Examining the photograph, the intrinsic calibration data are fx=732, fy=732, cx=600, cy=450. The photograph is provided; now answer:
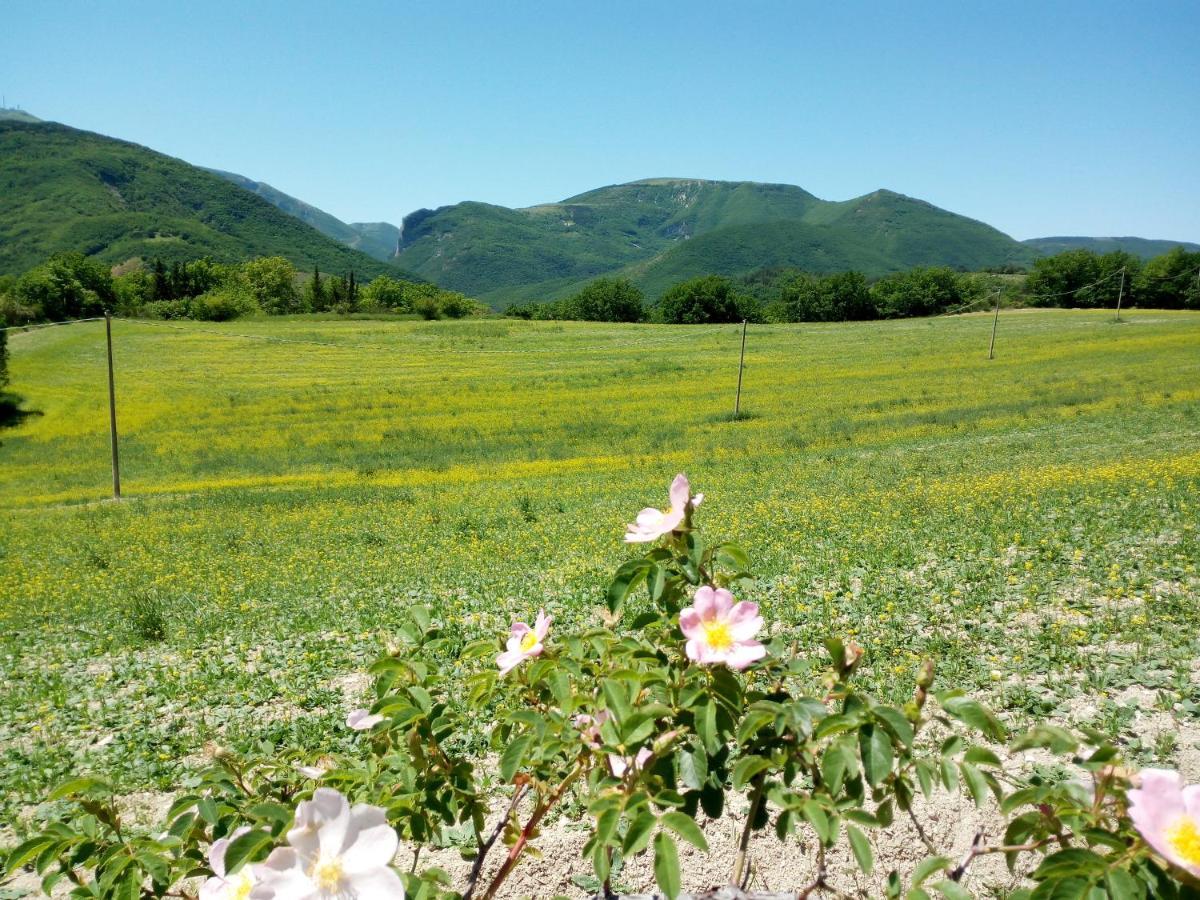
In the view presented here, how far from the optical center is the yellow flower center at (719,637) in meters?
1.58

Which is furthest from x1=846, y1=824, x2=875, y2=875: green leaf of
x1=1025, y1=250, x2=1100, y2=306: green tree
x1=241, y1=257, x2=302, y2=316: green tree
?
x1=241, y1=257, x2=302, y2=316: green tree

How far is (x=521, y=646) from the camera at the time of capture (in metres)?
1.93

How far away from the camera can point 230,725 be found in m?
5.58

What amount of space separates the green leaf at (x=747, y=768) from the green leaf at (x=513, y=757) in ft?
1.56

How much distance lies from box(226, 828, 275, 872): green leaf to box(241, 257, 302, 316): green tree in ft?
384

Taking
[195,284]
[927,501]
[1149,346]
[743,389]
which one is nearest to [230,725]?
[927,501]

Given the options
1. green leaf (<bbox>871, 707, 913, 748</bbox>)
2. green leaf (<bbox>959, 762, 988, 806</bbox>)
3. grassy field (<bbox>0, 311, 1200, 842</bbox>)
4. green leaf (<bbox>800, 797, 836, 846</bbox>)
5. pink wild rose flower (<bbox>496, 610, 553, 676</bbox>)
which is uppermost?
green leaf (<bbox>871, 707, 913, 748</bbox>)

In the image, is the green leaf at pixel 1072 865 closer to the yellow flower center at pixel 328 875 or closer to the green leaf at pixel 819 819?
the green leaf at pixel 819 819

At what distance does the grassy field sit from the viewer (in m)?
5.59

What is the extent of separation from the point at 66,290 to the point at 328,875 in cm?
9843

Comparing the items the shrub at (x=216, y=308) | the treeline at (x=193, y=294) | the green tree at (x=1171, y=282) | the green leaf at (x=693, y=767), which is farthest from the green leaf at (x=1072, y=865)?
the green tree at (x=1171, y=282)

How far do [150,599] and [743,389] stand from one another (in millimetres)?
33541

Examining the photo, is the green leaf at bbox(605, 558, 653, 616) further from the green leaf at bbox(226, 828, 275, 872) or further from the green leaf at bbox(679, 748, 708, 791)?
the green leaf at bbox(226, 828, 275, 872)

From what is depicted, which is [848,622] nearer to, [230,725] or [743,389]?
[230,725]
